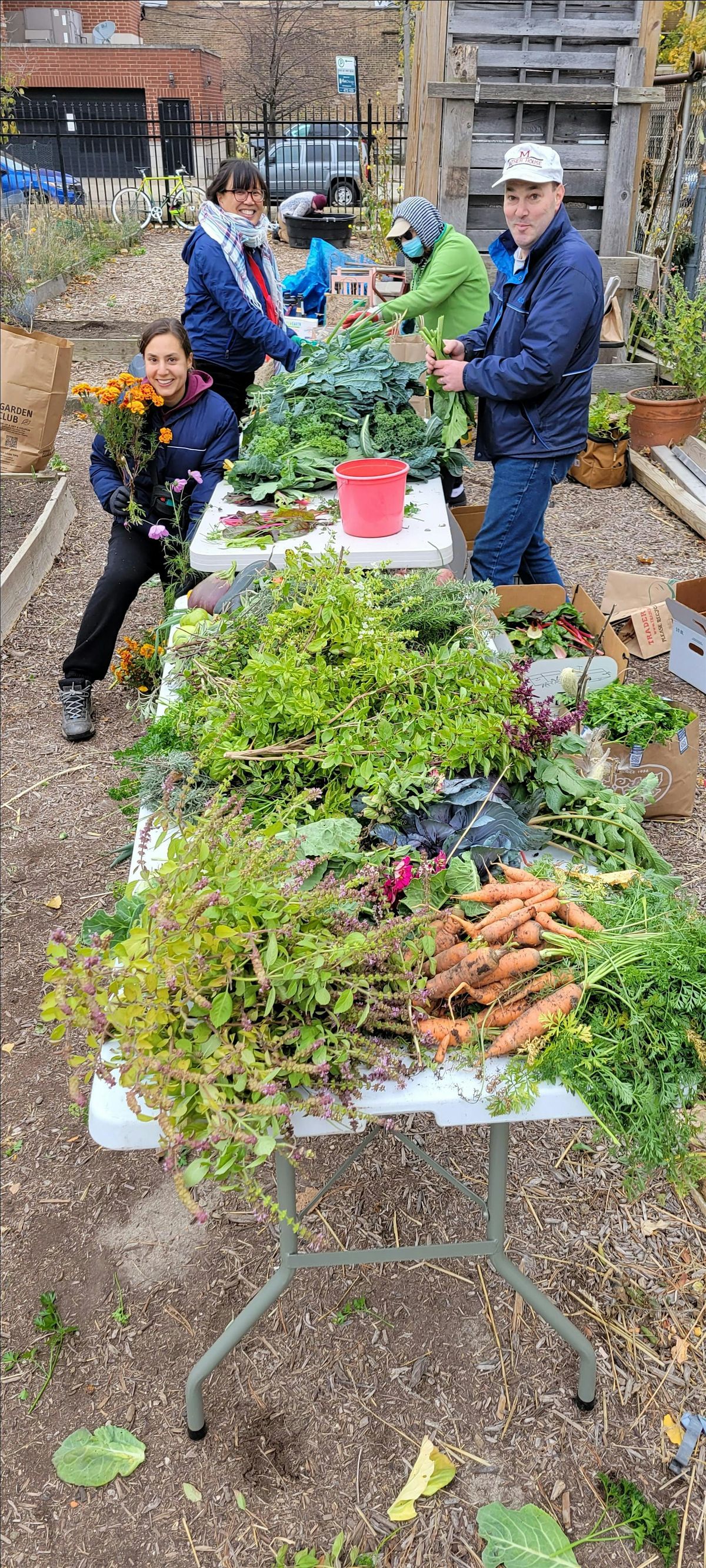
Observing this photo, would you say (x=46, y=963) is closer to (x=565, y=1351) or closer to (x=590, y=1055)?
(x=565, y=1351)

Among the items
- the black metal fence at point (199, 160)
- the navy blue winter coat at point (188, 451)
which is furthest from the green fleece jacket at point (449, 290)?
the black metal fence at point (199, 160)

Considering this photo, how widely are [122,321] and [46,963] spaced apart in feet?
29.2

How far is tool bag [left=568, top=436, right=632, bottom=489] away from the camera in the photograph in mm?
6879

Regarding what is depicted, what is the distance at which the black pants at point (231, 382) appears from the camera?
16.1 feet

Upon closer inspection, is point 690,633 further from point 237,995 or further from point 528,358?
point 237,995

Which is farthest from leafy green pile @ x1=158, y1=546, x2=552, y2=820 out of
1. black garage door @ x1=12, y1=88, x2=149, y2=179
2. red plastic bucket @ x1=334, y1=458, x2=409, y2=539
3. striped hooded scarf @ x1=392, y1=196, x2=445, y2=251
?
black garage door @ x1=12, y1=88, x2=149, y2=179

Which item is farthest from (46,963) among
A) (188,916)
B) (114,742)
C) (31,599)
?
(31,599)

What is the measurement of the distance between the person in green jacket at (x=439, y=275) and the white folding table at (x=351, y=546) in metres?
1.84

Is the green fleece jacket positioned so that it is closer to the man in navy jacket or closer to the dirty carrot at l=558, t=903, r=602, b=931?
the man in navy jacket

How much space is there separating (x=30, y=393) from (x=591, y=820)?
206 inches

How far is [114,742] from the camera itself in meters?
4.37

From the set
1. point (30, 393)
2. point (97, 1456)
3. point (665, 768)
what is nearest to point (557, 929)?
point (97, 1456)

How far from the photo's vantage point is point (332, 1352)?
2.18 meters

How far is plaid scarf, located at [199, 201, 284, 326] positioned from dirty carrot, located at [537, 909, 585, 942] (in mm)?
3949
